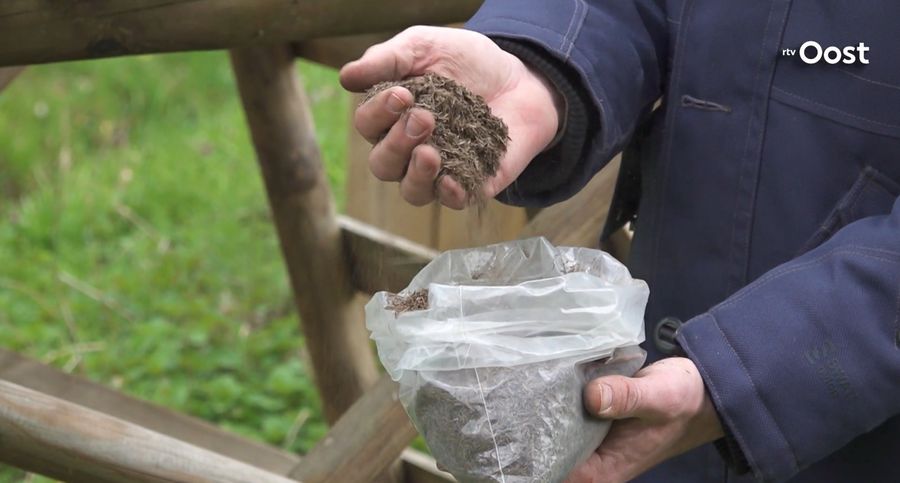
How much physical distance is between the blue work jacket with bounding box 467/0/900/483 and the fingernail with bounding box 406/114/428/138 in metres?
0.25

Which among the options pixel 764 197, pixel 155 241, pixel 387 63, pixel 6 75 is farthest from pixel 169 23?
pixel 155 241

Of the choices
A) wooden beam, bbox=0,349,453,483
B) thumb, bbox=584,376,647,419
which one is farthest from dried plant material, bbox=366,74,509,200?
wooden beam, bbox=0,349,453,483

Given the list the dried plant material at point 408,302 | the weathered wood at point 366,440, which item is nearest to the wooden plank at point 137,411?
the weathered wood at point 366,440

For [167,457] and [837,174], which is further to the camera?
[167,457]

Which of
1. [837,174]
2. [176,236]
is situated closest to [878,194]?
[837,174]

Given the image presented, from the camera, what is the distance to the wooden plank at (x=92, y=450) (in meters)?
1.60

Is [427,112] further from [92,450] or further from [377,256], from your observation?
[377,256]

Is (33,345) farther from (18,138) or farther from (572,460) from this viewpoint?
(572,460)

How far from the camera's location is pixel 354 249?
249 centimetres

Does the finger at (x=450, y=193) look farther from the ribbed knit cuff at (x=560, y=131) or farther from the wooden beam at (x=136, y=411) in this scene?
the wooden beam at (x=136, y=411)

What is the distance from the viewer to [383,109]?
105cm

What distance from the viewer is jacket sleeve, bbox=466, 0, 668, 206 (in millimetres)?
1262

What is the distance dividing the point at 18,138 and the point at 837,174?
12.5ft

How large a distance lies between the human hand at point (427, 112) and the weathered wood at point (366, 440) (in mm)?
734
